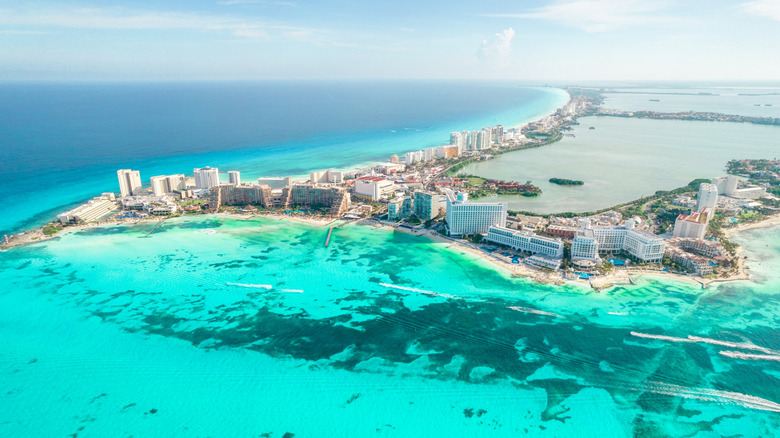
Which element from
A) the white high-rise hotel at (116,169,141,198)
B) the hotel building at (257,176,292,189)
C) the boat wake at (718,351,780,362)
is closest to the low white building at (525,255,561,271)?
the boat wake at (718,351,780,362)

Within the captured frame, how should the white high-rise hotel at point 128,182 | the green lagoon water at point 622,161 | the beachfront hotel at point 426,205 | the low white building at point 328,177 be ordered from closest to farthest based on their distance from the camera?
the beachfront hotel at point 426,205, the white high-rise hotel at point 128,182, the green lagoon water at point 622,161, the low white building at point 328,177

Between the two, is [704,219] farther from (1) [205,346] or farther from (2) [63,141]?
(2) [63,141]

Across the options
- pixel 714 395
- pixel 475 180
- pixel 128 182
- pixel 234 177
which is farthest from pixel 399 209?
pixel 128 182

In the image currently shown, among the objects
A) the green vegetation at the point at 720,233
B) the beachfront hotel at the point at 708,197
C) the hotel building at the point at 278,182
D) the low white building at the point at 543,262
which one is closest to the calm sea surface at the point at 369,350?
the green vegetation at the point at 720,233

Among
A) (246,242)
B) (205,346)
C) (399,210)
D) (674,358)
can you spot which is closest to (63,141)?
(246,242)

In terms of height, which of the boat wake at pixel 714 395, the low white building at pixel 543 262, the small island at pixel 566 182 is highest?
the small island at pixel 566 182

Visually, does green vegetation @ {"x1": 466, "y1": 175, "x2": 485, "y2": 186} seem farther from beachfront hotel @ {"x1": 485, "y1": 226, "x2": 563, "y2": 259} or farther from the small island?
beachfront hotel @ {"x1": 485, "y1": 226, "x2": 563, "y2": 259}

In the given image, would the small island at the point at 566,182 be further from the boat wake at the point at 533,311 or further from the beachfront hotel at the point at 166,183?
the beachfront hotel at the point at 166,183
